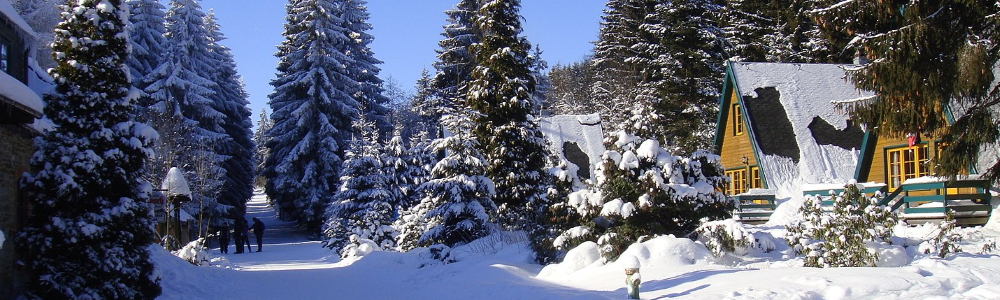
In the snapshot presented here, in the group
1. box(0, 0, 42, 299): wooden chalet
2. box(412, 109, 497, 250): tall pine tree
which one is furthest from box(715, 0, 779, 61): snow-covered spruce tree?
box(0, 0, 42, 299): wooden chalet

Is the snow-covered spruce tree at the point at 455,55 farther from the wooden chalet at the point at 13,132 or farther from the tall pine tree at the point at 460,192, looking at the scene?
the wooden chalet at the point at 13,132

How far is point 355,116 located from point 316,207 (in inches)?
227

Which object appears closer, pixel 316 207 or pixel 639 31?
pixel 316 207

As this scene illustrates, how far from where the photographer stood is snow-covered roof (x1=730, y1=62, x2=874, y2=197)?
22.5m

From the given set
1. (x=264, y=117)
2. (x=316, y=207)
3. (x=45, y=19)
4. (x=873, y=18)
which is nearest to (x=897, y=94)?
(x=873, y=18)

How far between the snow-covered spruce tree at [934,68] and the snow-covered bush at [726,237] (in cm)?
338

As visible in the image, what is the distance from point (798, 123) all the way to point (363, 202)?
15.4 meters

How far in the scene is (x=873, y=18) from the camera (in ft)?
44.2

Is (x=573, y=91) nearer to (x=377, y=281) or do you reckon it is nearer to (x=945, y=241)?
(x=377, y=281)

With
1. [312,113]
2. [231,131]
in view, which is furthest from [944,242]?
[231,131]

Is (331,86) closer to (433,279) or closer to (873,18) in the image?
(433,279)

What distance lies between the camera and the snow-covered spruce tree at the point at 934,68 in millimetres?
12039

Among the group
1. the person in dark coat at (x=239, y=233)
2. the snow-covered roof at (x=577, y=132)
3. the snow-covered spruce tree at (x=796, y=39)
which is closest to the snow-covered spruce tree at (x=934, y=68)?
the snow-covered spruce tree at (x=796, y=39)

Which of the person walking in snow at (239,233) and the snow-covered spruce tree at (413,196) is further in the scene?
the person walking in snow at (239,233)
